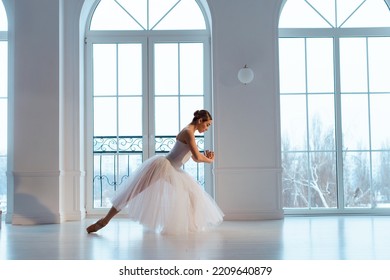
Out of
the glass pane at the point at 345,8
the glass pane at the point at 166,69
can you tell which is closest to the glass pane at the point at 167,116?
the glass pane at the point at 166,69

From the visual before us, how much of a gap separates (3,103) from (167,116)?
2.02m

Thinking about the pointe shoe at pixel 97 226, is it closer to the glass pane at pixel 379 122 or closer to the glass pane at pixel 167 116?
the glass pane at pixel 167 116

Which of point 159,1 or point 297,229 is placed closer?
point 297,229

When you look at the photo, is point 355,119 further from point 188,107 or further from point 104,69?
point 104,69

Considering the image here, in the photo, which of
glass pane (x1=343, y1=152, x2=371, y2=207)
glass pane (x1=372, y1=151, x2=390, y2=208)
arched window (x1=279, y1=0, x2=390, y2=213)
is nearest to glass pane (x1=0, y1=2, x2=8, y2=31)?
arched window (x1=279, y1=0, x2=390, y2=213)

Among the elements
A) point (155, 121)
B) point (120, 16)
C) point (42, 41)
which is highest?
point (120, 16)

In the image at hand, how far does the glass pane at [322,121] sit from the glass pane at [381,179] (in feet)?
1.84

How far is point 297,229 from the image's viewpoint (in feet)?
16.7

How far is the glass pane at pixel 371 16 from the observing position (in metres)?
6.67

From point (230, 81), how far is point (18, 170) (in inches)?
103

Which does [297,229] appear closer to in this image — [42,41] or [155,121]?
[155,121]

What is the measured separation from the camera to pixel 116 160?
257 inches
